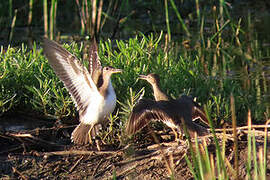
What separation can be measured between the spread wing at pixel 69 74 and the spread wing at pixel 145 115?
544 mm

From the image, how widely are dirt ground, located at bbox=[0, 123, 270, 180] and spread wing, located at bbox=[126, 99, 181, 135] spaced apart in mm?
168

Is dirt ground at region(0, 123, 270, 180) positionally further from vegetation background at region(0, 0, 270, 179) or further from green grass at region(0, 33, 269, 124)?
green grass at region(0, 33, 269, 124)

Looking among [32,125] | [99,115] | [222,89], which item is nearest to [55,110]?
[32,125]

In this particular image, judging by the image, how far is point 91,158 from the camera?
4762 mm

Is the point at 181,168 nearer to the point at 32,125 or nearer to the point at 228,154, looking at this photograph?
the point at 228,154

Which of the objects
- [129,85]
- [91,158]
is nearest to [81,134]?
[91,158]

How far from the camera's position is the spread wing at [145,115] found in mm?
4535

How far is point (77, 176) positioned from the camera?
14.9 ft

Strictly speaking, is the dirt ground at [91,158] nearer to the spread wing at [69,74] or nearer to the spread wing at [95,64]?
the spread wing at [69,74]

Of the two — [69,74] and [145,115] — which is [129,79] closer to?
[69,74]

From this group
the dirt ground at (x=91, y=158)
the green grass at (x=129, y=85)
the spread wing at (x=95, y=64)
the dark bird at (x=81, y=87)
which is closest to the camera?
the dirt ground at (x=91, y=158)

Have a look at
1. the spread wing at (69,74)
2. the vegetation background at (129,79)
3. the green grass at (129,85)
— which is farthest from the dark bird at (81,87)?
the green grass at (129,85)

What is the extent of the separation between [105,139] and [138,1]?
7567 mm

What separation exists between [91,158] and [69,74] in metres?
0.84
